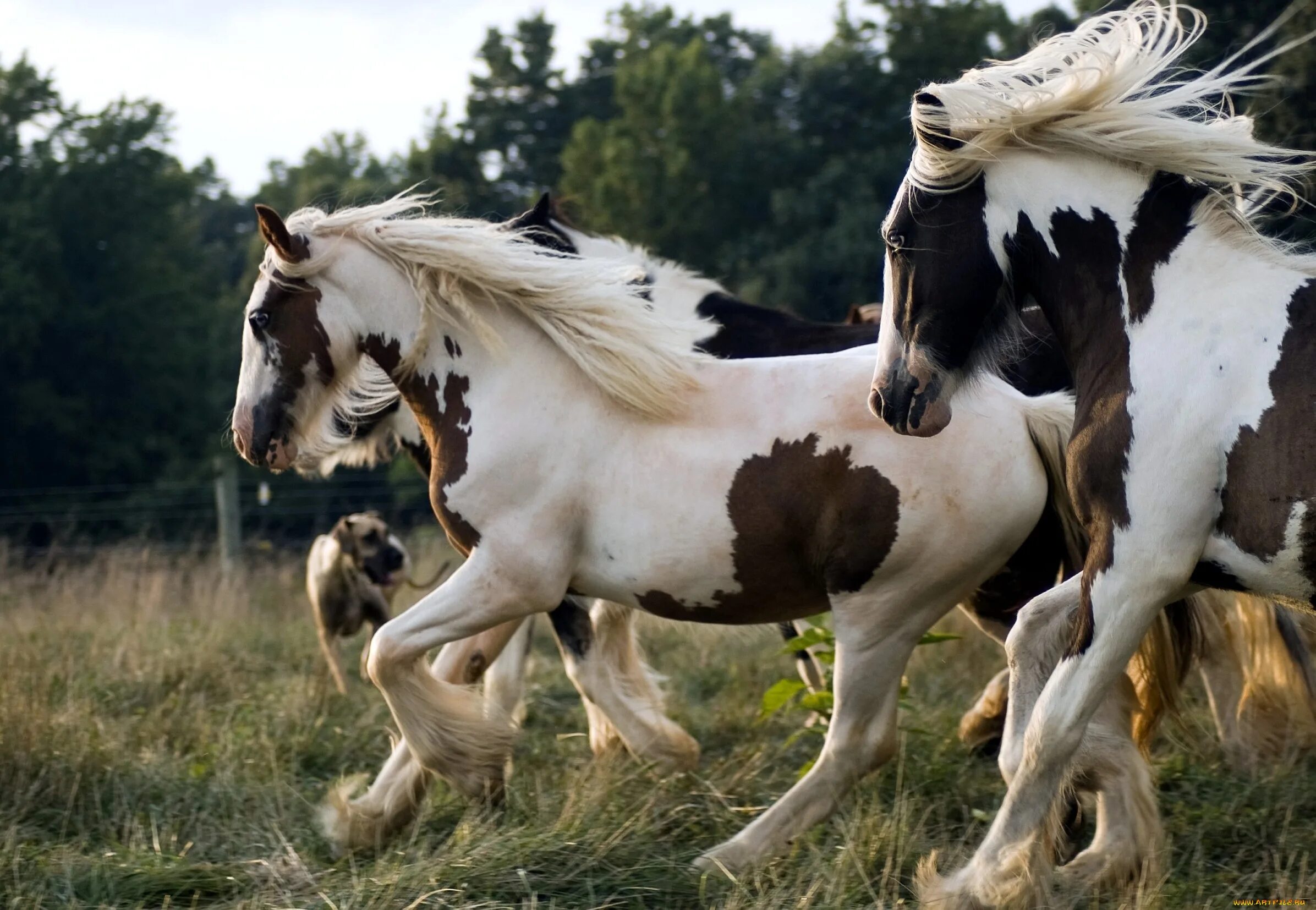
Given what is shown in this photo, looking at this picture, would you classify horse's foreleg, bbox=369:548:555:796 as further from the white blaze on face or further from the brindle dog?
the brindle dog

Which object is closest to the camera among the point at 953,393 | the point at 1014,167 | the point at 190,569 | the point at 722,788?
the point at 1014,167

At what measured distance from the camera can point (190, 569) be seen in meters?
11.4

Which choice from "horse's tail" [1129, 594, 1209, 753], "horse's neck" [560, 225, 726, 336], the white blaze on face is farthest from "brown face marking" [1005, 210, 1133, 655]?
"horse's neck" [560, 225, 726, 336]

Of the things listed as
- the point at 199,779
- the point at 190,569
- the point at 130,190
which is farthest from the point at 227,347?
the point at 199,779

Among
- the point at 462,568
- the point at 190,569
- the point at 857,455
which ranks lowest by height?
the point at 190,569

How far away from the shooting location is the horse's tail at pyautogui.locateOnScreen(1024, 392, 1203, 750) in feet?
12.9

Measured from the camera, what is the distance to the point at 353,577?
Result: 9.00m

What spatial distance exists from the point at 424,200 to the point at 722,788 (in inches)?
89.2

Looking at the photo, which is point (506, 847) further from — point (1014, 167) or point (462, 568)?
point (1014, 167)

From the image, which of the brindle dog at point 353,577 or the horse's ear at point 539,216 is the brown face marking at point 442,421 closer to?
the horse's ear at point 539,216

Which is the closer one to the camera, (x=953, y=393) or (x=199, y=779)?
(x=953, y=393)

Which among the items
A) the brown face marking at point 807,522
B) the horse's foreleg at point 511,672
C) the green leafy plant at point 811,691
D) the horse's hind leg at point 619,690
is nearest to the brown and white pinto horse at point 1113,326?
the brown face marking at point 807,522

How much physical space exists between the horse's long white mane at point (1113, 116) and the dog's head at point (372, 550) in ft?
21.7


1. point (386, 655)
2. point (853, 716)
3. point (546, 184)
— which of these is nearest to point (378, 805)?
point (386, 655)
